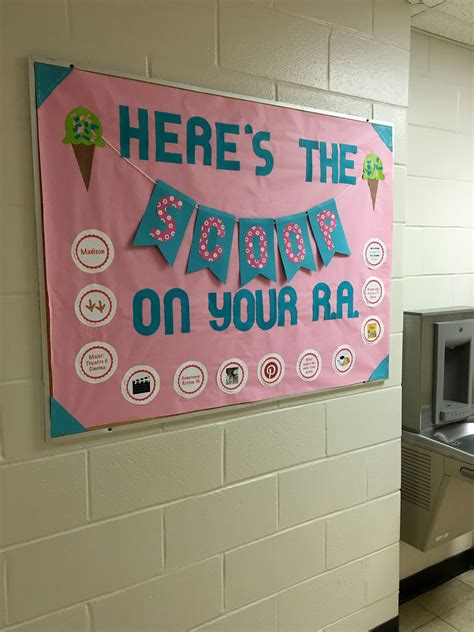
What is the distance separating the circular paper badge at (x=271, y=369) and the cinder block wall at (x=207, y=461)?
0.31 feet

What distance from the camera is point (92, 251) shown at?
1522mm

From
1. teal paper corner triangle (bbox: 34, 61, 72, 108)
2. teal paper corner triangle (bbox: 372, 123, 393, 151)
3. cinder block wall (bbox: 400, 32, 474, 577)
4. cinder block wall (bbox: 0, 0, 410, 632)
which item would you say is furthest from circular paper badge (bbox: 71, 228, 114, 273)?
cinder block wall (bbox: 400, 32, 474, 577)

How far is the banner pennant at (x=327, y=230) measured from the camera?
1932 millimetres

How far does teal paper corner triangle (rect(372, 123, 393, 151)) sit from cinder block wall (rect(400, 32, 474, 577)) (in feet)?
1.64

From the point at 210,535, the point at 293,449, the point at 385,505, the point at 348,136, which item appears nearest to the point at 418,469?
the point at 385,505

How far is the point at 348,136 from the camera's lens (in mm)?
2002

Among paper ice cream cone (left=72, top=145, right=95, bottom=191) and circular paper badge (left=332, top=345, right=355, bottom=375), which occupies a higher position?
paper ice cream cone (left=72, top=145, right=95, bottom=191)

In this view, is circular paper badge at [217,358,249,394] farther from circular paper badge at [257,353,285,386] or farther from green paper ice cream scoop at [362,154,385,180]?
green paper ice cream scoop at [362,154,385,180]

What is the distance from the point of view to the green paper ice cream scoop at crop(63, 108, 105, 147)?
1463 millimetres

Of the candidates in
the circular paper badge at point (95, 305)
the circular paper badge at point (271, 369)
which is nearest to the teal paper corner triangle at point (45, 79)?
Answer: the circular paper badge at point (95, 305)

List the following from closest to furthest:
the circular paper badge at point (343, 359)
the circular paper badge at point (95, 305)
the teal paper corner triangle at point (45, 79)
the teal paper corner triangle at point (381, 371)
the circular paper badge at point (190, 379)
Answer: the teal paper corner triangle at point (45, 79) < the circular paper badge at point (95, 305) < the circular paper badge at point (190, 379) < the circular paper badge at point (343, 359) < the teal paper corner triangle at point (381, 371)

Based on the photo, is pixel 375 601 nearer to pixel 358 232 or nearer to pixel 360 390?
pixel 360 390

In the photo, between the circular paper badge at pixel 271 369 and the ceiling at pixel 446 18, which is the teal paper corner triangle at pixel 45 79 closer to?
the circular paper badge at pixel 271 369

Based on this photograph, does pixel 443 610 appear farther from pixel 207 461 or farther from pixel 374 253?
pixel 374 253
